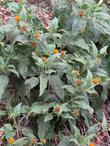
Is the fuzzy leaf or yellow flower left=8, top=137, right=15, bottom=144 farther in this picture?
the fuzzy leaf

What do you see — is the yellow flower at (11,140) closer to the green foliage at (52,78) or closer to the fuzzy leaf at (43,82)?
the green foliage at (52,78)

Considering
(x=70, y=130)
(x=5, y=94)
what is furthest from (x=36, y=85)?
(x=70, y=130)

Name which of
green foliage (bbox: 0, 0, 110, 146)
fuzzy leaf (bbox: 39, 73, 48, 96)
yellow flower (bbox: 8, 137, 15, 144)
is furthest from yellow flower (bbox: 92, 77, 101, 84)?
yellow flower (bbox: 8, 137, 15, 144)

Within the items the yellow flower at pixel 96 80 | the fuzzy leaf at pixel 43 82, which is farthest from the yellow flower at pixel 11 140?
the yellow flower at pixel 96 80

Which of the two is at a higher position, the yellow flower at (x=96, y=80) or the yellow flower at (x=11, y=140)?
the yellow flower at (x=96, y=80)

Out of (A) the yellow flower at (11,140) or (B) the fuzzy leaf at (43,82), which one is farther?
(B) the fuzzy leaf at (43,82)

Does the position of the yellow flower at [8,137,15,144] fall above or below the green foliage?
below

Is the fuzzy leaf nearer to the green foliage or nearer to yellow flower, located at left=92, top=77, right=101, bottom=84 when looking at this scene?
the green foliage

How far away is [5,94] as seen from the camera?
287 cm

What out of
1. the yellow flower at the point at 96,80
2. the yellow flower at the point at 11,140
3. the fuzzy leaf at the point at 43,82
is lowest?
the yellow flower at the point at 11,140

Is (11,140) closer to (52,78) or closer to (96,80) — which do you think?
(52,78)

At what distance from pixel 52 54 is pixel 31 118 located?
0.49 metres

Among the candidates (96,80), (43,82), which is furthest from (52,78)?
(96,80)

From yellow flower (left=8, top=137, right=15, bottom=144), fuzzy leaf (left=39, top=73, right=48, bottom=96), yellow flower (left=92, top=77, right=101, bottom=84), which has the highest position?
fuzzy leaf (left=39, top=73, right=48, bottom=96)
